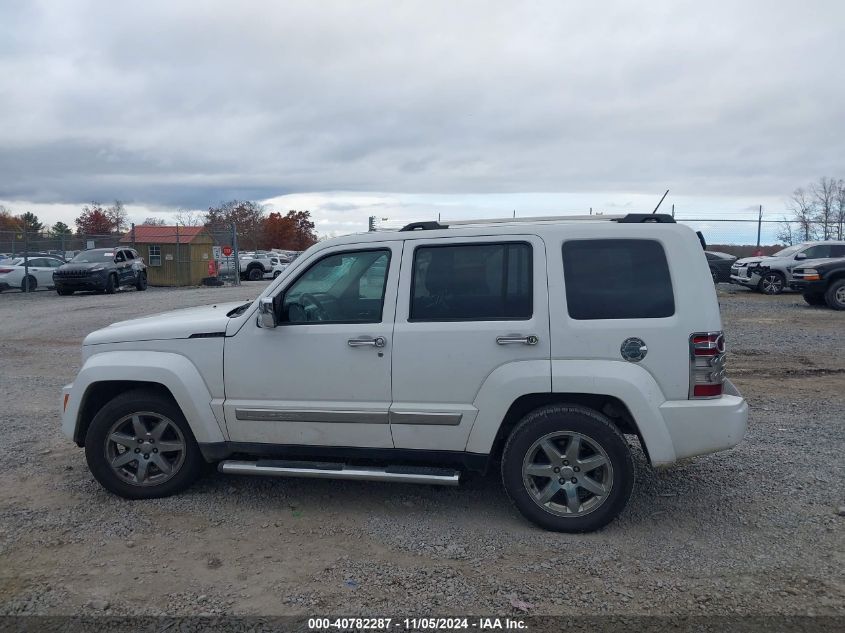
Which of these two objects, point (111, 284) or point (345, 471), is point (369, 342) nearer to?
point (345, 471)

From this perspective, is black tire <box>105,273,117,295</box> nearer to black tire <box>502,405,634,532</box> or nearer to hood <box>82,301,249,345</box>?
hood <box>82,301,249,345</box>

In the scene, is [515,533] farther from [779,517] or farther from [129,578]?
[129,578]

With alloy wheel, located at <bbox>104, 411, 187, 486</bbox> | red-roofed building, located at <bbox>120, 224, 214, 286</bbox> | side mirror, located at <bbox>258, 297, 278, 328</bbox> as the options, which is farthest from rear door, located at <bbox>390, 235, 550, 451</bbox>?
red-roofed building, located at <bbox>120, 224, 214, 286</bbox>

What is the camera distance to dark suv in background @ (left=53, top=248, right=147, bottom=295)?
2477 centimetres

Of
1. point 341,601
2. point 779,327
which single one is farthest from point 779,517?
point 779,327

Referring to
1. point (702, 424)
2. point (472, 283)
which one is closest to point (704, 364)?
point (702, 424)

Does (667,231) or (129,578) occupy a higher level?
(667,231)

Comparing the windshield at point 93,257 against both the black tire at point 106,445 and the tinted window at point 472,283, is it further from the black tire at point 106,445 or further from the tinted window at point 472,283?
the tinted window at point 472,283

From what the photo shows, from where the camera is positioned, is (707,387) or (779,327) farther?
(779,327)

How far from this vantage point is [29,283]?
26672 mm

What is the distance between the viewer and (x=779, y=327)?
14062 millimetres

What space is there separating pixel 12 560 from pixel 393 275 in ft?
9.25

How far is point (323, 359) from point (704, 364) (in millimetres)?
2346

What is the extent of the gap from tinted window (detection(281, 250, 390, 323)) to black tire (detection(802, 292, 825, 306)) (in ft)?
51.5
